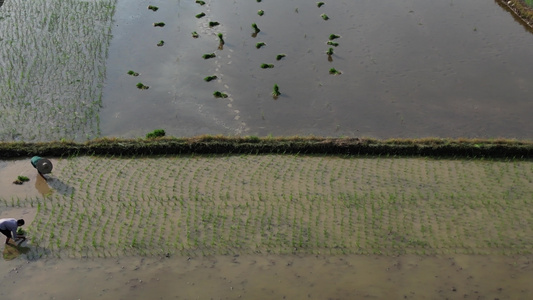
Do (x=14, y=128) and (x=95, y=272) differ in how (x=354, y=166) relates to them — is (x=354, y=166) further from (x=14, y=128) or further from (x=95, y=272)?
(x=14, y=128)

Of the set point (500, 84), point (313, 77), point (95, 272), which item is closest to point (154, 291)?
point (95, 272)

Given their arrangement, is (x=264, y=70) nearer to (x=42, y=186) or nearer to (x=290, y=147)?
(x=290, y=147)

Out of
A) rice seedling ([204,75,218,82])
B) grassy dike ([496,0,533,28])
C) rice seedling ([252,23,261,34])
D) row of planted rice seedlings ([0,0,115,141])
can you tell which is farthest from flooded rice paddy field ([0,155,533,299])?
grassy dike ([496,0,533,28])

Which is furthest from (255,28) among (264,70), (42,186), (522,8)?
(522,8)

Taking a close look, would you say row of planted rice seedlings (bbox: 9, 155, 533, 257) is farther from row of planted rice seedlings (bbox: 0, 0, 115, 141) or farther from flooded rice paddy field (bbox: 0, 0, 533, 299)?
row of planted rice seedlings (bbox: 0, 0, 115, 141)

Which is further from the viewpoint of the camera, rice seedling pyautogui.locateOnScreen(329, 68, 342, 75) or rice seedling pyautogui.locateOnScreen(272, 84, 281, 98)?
rice seedling pyautogui.locateOnScreen(329, 68, 342, 75)

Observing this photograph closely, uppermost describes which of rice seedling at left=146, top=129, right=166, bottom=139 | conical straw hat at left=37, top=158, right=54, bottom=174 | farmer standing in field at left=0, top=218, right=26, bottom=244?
rice seedling at left=146, top=129, right=166, bottom=139
